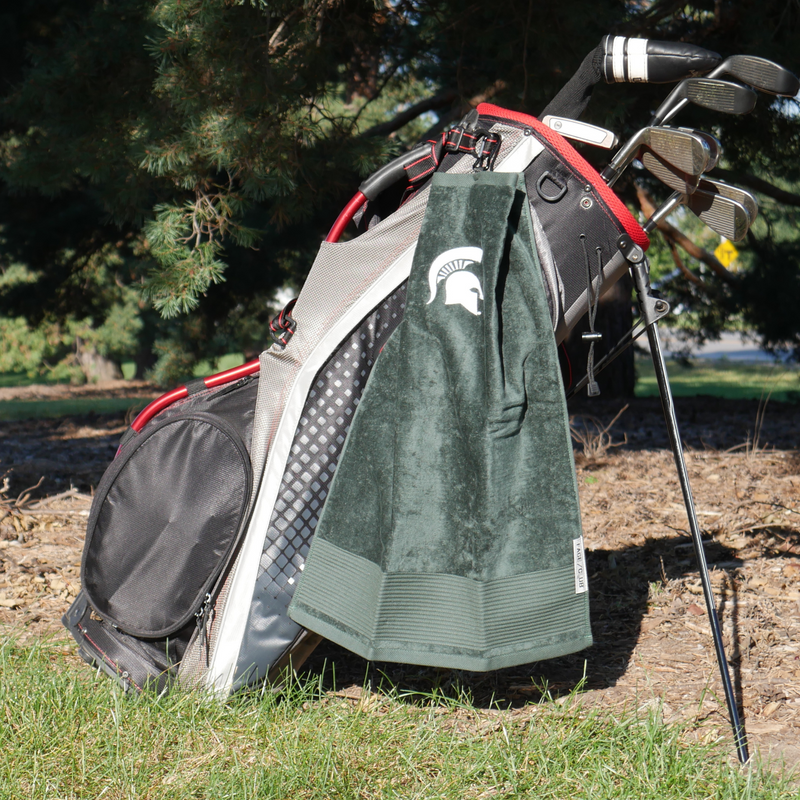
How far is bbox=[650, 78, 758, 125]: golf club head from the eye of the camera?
6.31 ft

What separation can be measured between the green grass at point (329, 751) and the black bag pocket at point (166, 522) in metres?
0.22

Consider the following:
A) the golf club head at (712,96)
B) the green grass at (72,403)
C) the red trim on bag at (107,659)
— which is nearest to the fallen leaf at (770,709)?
the golf club head at (712,96)

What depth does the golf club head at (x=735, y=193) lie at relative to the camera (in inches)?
80.2

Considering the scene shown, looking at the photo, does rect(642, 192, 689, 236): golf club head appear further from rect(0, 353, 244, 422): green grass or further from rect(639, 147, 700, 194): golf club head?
rect(0, 353, 244, 422): green grass

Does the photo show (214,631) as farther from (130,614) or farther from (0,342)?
(0,342)

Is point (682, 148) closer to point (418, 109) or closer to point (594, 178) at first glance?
point (594, 178)

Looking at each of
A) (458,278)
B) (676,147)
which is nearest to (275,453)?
(458,278)

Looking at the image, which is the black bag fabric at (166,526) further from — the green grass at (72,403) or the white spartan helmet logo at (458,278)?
the green grass at (72,403)

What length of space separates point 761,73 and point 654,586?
1.73 metres

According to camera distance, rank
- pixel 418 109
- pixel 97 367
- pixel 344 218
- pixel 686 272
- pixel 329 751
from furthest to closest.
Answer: pixel 97 367
pixel 686 272
pixel 418 109
pixel 344 218
pixel 329 751

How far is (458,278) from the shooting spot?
188 centimetres

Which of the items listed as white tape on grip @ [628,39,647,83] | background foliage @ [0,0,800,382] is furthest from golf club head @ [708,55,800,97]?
background foliage @ [0,0,800,382]

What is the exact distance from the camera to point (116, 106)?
4047mm

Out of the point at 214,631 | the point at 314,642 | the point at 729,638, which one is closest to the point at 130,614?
the point at 214,631
